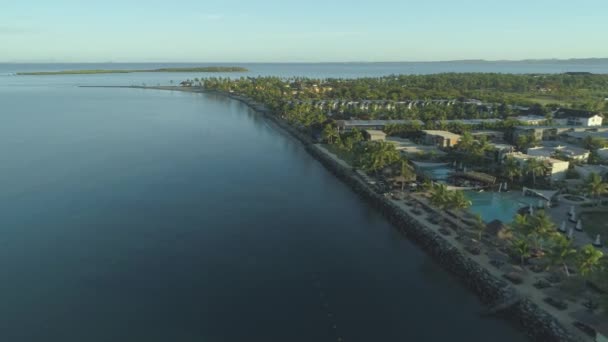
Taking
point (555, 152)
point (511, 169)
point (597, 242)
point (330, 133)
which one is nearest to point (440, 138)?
point (555, 152)

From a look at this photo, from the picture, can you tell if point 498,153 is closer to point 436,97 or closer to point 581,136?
point 581,136

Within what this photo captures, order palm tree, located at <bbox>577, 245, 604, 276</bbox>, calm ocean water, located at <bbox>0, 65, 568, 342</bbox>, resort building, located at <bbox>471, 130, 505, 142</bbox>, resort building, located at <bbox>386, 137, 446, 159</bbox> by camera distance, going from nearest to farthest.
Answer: palm tree, located at <bbox>577, 245, 604, 276</bbox> < calm ocean water, located at <bbox>0, 65, 568, 342</bbox> < resort building, located at <bbox>386, 137, 446, 159</bbox> < resort building, located at <bbox>471, 130, 505, 142</bbox>

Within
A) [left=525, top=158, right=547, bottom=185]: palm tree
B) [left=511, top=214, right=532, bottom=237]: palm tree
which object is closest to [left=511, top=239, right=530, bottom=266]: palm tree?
[left=511, top=214, right=532, bottom=237]: palm tree

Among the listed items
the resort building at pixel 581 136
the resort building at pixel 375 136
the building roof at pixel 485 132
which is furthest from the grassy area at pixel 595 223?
the building roof at pixel 485 132

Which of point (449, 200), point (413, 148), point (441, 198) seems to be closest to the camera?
point (449, 200)

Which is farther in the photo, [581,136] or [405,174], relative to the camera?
[581,136]

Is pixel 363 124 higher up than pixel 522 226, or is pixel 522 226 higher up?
pixel 363 124

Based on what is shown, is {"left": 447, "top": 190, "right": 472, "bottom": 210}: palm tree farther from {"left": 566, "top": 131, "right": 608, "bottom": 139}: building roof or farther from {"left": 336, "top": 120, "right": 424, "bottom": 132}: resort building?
{"left": 566, "top": 131, "right": 608, "bottom": 139}: building roof

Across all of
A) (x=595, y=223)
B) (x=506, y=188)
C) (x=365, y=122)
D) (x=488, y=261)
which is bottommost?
(x=488, y=261)
